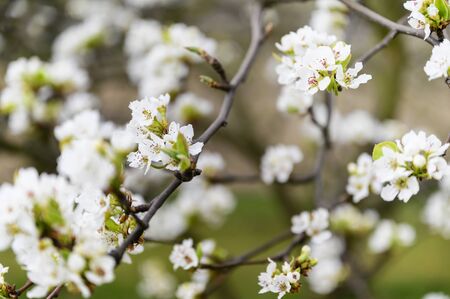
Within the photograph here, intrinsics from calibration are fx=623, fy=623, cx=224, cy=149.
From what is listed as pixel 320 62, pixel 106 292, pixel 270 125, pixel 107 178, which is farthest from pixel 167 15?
pixel 107 178

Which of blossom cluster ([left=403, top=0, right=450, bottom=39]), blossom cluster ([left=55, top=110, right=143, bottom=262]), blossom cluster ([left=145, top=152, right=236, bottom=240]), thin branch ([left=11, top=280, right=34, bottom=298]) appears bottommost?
thin branch ([left=11, top=280, right=34, bottom=298])

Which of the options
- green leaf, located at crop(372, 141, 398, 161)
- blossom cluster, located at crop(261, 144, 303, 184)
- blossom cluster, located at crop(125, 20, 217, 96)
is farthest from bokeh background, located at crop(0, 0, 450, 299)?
green leaf, located at crop(372, 141, 398, 161)

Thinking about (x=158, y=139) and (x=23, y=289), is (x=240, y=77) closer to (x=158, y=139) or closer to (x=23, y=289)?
(x=158, y=139)

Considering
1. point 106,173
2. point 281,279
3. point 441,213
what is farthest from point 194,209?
point 106,173

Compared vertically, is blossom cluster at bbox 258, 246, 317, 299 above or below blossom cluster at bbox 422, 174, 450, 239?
below

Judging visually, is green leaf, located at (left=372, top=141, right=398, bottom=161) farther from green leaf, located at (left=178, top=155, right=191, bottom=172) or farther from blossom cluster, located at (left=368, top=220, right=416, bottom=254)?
blossom cluster, located at (left=368, top=220, right=416, bottom=254)

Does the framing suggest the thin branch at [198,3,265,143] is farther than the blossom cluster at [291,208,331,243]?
No
